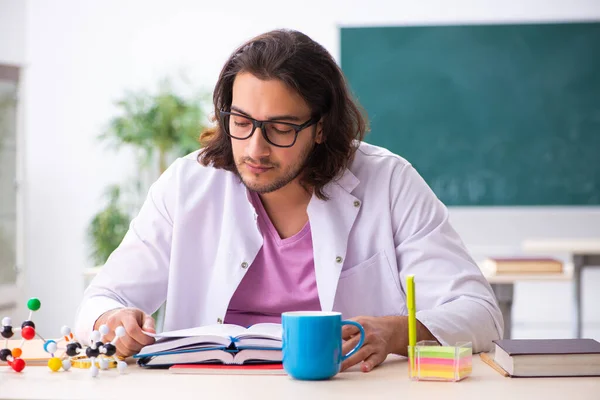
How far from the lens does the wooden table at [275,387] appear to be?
48.3 inches

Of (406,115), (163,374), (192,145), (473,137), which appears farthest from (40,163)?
(163,374)

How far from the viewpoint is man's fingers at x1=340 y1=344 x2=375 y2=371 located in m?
1.45

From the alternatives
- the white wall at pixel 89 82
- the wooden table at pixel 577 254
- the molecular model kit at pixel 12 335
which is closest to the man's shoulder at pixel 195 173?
the molecular model kit at pixel 12 335

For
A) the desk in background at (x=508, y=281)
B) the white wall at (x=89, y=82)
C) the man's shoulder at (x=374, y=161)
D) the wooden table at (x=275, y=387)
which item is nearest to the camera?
the wooden table at (x=275, y=387)

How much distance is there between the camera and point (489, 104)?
5.72 m

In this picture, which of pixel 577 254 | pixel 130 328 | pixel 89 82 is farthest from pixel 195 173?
pixel 89 82

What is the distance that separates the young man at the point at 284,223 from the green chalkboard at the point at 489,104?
369 centimetres

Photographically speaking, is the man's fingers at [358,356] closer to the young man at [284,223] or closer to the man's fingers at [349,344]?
the man's fingers at [349,344]

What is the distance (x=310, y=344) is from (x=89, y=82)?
4.97m

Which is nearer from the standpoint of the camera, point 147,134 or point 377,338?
point 377,338

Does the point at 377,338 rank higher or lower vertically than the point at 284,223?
lower

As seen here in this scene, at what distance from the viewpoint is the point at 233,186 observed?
2.06 m

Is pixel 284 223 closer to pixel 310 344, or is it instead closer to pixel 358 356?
pixel 358 356

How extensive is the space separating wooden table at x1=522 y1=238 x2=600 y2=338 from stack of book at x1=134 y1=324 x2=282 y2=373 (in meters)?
3.33
